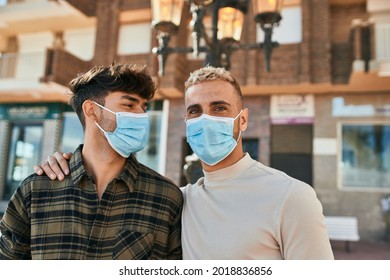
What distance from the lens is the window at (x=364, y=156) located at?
9.52 m

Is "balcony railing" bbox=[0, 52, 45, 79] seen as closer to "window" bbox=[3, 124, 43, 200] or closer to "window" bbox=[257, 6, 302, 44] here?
"window" bbox=[3, 124, 43, 200]

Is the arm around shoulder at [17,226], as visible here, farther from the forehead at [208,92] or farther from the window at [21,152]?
the window at [21,152]

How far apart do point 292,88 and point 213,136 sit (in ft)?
27.3

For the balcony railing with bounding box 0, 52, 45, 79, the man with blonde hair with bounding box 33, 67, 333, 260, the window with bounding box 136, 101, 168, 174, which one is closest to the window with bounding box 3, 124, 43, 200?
the balcony railing with bounding box 0, 52, 45, 79

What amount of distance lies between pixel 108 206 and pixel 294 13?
9.78 meters

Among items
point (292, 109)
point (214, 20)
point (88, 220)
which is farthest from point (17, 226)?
point (292, 109)

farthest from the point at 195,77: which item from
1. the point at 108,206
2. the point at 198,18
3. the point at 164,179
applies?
the point at 198,18

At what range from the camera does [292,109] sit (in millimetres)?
10148

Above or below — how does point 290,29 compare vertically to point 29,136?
above

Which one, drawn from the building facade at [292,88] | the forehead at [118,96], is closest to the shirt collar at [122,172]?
the forehead at [118,96]

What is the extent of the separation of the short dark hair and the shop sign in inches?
337

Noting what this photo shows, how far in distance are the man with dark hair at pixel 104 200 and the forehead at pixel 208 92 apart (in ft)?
0.87

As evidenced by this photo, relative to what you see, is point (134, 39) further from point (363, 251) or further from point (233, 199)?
Result: point (233, 199)

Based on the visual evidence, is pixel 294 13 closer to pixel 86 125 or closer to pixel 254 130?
pixel 254 130
